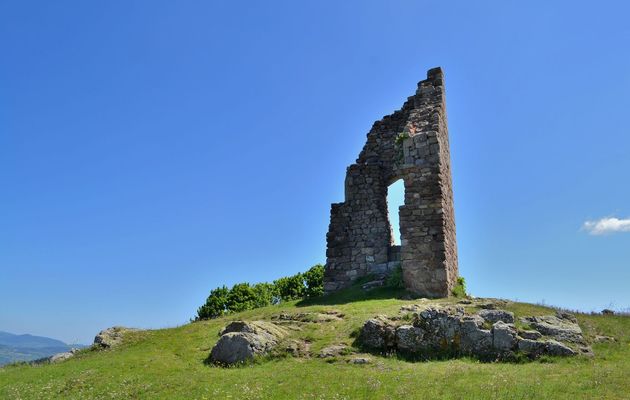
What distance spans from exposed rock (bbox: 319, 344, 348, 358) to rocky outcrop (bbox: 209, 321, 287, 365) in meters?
1.70

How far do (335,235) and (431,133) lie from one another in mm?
7943

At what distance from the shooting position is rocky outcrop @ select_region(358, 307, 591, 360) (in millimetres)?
14125

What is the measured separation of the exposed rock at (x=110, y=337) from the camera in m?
19.0

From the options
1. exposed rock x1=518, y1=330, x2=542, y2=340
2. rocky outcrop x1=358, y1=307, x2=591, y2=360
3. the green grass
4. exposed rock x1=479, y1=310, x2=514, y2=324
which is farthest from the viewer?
exposed rock x1=479, y1=310, x2=514, y2=324

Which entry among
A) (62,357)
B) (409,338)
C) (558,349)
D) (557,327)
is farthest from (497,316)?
(62,357)

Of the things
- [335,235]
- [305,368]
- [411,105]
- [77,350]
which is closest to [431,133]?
[411,105]

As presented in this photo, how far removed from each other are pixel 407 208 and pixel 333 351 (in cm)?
939

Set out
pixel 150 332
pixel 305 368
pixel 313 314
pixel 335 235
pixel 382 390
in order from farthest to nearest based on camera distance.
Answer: pixel 335 235 → pixel 150 332 → pixel 313 314 → pixel 305 368 → pixel 382 390

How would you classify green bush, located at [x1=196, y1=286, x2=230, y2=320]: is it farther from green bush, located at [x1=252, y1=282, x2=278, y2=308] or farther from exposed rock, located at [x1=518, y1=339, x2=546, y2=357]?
exposed rock, located at [x1=518, y1=339, x2=546, y2=357]

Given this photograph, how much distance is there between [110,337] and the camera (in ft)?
64.1

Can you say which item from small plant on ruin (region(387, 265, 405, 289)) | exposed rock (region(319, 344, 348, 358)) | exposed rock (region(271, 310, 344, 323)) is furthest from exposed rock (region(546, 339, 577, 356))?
small plant on ruin (region(387, 265, 405, 289))

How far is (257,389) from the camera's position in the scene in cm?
1197

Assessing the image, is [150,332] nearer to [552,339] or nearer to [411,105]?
[552,339]

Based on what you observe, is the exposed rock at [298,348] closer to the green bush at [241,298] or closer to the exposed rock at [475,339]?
the exposed rock at [475,339]
